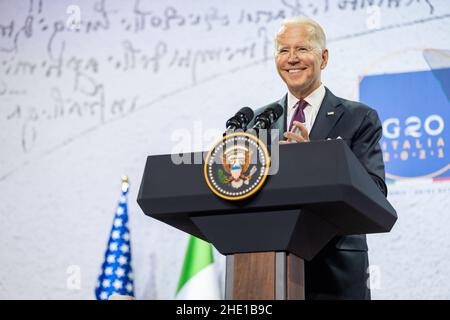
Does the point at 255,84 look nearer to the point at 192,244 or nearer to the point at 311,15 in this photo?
the point at 311,15

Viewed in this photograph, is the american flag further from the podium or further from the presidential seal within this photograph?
the presidential seal

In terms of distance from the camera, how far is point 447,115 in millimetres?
3633

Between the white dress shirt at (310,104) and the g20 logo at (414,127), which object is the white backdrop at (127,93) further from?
the white dress shirt at (310,104)

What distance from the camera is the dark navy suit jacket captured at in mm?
1894

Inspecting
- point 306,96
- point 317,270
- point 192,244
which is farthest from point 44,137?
point 317,270

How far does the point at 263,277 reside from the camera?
4.93ft

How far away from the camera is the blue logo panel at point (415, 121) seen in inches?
142

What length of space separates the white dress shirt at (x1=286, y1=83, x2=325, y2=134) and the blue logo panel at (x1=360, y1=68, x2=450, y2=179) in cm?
157

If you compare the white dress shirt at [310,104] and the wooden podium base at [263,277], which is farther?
the white dress shirt at [310,104]

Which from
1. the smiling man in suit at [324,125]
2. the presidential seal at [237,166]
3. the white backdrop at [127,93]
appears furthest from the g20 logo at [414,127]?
the presidential seal at [237,166]

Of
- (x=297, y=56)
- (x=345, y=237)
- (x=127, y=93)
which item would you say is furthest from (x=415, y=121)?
(x=345, y=237)

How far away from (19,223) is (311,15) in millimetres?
2010

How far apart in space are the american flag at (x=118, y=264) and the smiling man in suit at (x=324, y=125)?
1.91 metres

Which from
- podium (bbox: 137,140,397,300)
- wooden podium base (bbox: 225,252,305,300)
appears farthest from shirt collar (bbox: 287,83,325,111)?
wooden podium base (bbox: 225,252,305,300)
